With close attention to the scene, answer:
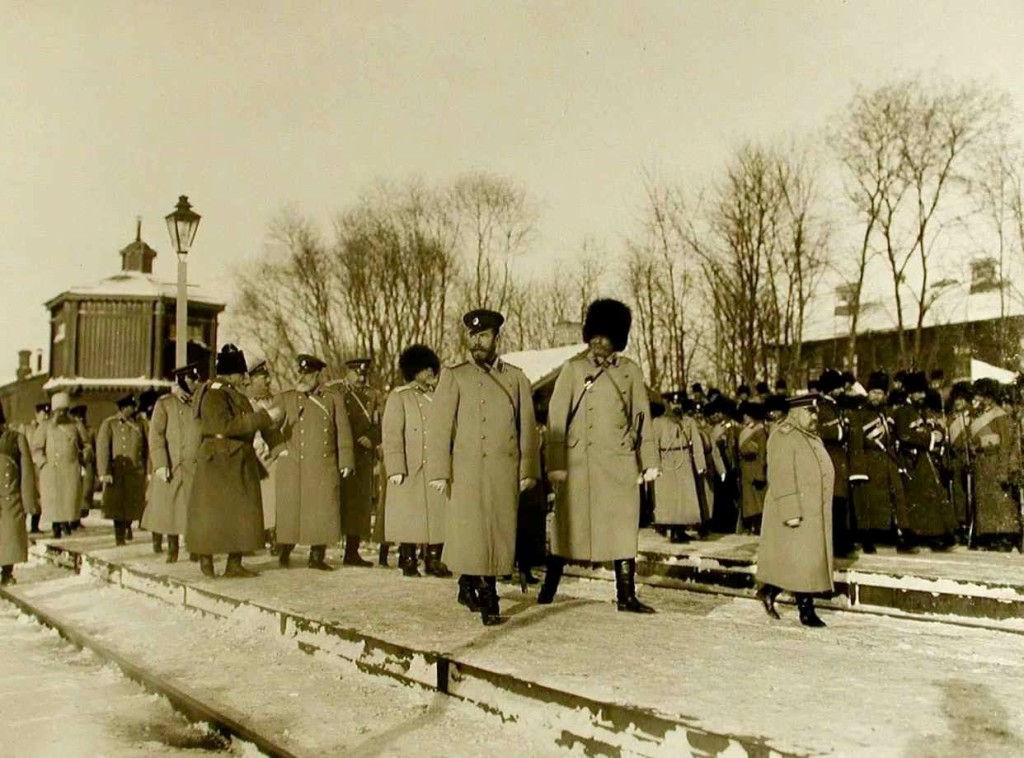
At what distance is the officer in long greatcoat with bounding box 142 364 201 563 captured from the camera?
35.7 feet

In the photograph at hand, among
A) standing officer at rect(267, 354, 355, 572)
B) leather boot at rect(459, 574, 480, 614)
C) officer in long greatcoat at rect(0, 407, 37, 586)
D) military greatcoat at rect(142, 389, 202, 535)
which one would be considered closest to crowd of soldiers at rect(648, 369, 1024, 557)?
standing officer at rect(267, 354, 355, 572)

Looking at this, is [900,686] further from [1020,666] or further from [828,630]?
[828,630]

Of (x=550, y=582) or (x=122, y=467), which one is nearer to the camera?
(x=550, y=582)

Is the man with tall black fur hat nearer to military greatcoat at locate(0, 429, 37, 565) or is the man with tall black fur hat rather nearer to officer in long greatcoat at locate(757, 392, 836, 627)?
officer in long greatcoat at locate(757, 392, 836, 627)

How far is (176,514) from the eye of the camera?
1088 cm

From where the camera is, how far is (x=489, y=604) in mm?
6383

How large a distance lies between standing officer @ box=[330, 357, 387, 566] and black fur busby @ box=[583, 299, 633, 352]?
3433 mm

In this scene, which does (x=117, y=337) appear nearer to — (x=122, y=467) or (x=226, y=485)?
(x=122, y=467)

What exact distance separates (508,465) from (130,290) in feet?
128

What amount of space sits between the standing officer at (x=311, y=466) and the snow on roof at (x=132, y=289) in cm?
3378

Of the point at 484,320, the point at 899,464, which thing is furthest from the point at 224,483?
the point at 899,464

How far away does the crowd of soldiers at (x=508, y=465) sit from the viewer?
6.77m

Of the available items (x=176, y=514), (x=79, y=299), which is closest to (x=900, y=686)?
(x=176, y=514)

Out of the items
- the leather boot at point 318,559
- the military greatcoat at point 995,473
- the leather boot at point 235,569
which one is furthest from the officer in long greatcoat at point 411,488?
the military greatcoat at point 995,473
